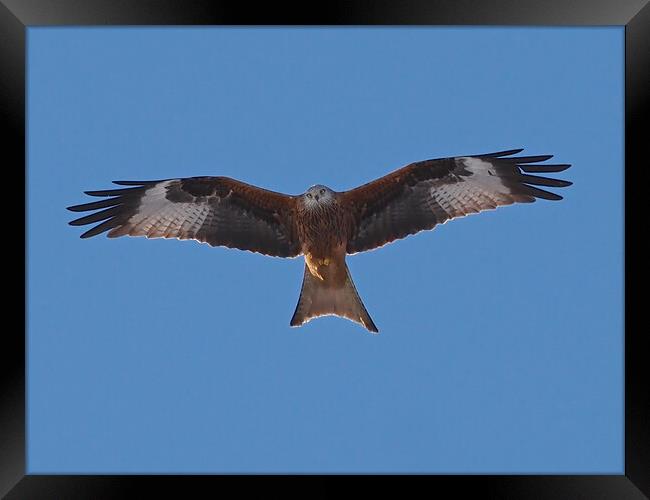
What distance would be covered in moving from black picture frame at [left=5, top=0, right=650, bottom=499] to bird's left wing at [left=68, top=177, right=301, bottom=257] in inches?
95.0

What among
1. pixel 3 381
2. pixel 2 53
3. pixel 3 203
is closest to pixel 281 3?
pixel 2 53

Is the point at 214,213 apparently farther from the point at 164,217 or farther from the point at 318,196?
the point at 318,196

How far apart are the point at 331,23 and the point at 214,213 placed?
3010 millimetres

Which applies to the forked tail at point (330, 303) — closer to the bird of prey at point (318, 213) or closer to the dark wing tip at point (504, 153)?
the bird of prey at point (318, 213)

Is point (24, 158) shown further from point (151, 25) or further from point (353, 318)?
point (353, 318)

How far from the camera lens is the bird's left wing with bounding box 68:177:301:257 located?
24.0ft

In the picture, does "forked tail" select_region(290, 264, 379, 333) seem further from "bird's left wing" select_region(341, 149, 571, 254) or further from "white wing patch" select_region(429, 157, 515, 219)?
"white wing patch" select_region(429, 157, 515, 219)

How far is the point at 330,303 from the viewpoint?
7.25 metres

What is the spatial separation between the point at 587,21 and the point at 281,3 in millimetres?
1894

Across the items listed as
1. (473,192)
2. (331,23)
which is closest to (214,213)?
(473,192)

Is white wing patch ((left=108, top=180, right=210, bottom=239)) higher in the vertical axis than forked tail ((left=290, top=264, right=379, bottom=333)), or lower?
higher

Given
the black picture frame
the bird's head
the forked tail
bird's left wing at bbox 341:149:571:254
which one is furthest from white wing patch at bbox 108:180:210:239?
the black picture frame

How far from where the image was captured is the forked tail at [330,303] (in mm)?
7183

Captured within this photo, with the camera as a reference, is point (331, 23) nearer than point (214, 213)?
Yes
